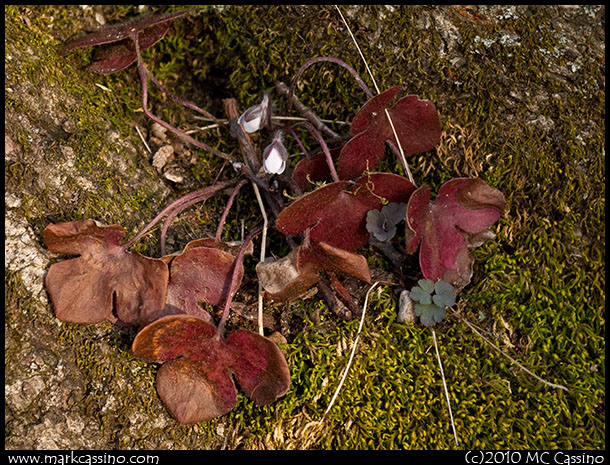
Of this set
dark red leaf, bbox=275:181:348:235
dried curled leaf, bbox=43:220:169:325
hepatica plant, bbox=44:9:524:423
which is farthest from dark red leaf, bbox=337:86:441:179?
dried curled leaf, bbox=43:220:169:325

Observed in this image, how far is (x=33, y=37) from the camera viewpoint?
1.99 meters

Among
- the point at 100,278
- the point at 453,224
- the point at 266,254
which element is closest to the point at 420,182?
the point at 453,224

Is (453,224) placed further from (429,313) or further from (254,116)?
(254,116)

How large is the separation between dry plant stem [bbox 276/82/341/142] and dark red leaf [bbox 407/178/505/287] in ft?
1.57

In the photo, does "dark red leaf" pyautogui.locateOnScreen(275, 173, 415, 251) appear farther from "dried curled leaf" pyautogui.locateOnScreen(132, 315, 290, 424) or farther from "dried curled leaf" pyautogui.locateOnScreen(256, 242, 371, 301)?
"dried curled leaf" pyautogui.locateOnScreen(132, 315, 290, 424)

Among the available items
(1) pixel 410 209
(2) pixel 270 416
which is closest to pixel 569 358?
(1) pixel 410 209

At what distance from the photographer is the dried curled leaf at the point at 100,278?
152 cm

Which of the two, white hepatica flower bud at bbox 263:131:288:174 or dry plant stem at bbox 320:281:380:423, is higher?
white hepatica flower bud at bbox 263:131:288:174

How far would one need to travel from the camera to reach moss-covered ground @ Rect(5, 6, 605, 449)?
5.21ft

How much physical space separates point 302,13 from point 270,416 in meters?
1.62

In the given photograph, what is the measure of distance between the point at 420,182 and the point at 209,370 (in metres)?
1.07

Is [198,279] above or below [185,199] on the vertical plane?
below

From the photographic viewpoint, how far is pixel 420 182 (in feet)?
6.57

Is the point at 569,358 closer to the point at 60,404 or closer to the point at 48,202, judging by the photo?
the point at 60,404
